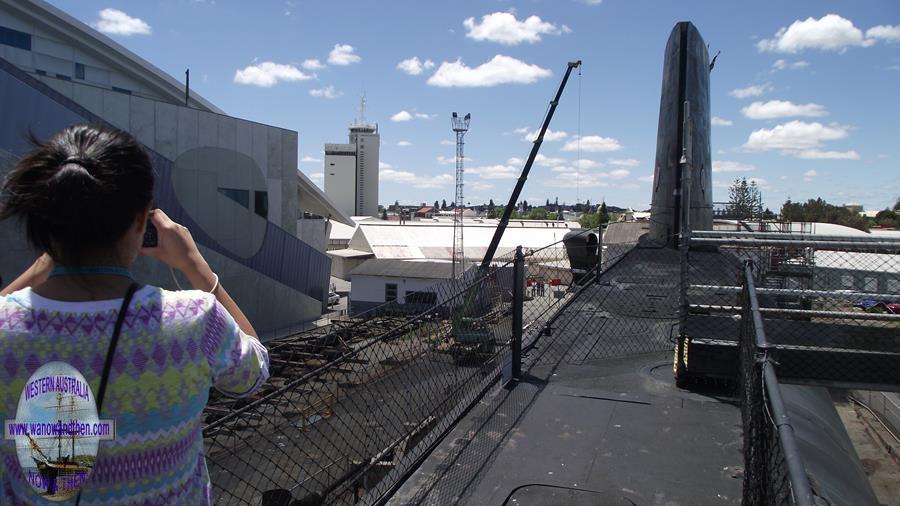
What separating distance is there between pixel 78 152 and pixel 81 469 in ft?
2.51

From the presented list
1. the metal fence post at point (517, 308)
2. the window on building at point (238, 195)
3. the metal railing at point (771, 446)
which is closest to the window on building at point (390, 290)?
the window on building at point (238, 195)

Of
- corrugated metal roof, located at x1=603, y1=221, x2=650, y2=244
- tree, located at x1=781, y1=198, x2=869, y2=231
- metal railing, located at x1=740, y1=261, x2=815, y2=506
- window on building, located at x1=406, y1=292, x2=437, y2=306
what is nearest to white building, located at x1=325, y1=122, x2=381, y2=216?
tree, located at x1=781, y1=198, x2=869, y2=231

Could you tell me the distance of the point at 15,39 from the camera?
32406 mm

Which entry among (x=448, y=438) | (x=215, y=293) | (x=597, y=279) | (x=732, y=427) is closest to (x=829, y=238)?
(x=732, y=427)

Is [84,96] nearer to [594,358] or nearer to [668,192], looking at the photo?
[668,192]

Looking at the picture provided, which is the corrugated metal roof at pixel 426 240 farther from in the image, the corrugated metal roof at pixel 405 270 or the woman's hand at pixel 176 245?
the woman's hand at pixel 176 245

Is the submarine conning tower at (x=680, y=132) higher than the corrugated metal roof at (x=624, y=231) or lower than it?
higher

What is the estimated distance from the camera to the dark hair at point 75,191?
147cm

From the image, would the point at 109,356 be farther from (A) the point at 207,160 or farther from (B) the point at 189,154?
(A) the point at 207,160

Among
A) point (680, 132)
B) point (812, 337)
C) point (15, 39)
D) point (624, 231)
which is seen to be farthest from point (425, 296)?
point (15, 39)

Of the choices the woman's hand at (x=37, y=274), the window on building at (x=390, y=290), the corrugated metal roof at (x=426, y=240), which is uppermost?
the woman's hand at (x=37, y=274)

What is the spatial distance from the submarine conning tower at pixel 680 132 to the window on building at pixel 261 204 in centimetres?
2181

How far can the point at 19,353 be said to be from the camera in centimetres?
147

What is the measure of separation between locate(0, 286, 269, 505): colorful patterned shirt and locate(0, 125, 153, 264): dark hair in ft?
0.50
